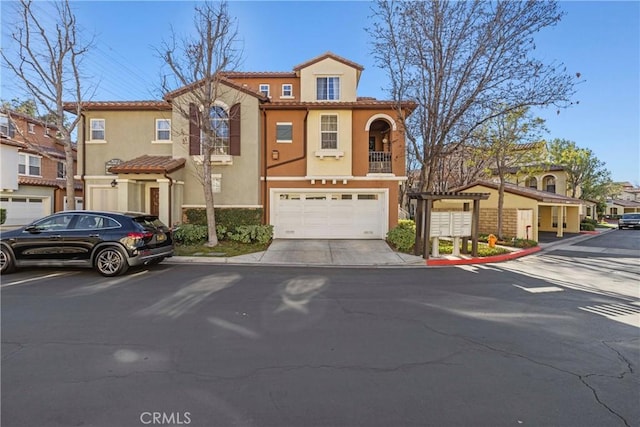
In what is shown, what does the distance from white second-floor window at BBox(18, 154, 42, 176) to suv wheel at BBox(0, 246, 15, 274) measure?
20.9 metres

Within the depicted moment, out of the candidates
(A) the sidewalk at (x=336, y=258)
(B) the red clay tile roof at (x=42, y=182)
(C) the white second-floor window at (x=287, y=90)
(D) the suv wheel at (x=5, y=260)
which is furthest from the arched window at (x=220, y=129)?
(B) the red clay tile roof at (x=42, y=182)

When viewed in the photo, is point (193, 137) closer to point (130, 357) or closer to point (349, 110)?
point (349, 110)

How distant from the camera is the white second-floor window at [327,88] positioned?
17766 mm

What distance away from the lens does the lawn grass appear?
11797 millimetres

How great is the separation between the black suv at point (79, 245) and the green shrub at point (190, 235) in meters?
5.06

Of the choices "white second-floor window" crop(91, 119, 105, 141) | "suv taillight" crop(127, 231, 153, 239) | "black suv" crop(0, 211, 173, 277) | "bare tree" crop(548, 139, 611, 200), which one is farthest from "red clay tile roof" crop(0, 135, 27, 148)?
"bare tree" crop(548, 139, 611, 200)

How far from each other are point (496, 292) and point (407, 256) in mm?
4946

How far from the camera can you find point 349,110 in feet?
51.4

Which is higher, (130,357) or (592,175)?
(592,175)

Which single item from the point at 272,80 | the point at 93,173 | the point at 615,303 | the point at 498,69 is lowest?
the point at 615,303

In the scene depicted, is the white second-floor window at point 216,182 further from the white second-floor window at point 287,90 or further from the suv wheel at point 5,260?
the suv wheel at point 5,260

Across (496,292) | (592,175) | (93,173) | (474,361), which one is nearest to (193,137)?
Result: (93,173)

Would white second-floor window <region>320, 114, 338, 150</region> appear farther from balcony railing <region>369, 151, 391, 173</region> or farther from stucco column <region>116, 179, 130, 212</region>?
stucco column <region>116, 179, 130, 212</region>

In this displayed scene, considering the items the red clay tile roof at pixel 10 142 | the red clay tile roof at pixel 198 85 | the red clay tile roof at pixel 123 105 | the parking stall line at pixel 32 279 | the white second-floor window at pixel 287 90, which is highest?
the white second-floor window at pixel 287 90
